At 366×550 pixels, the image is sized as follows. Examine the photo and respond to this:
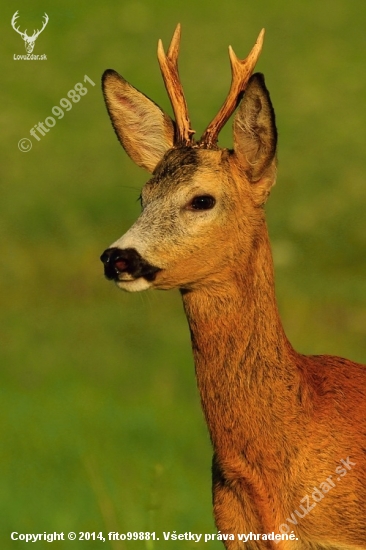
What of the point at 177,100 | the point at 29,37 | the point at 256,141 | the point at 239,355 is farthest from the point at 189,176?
the point at 29,37

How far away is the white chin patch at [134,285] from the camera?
25.4 feet

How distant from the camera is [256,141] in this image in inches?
332

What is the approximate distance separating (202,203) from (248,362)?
2.82 feet

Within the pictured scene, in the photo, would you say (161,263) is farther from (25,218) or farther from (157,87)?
(157,87)

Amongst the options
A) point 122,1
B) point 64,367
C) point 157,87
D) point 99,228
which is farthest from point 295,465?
point 122,1

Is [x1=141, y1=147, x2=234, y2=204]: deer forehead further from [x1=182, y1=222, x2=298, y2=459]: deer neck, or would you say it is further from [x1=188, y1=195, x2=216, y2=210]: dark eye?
[x1=182, y1=222, x2=298, y2=459]: deer neck

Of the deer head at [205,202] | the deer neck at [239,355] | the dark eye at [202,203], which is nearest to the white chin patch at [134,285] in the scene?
the deer head at [205,202]

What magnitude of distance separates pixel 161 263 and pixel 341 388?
1266mm

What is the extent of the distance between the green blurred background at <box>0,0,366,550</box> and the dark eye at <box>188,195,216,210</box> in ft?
4.88

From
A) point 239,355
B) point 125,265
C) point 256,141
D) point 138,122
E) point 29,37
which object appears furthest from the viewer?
point 29,37

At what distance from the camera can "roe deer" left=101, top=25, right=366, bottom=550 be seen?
7945 mm

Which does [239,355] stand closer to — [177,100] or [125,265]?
[125,265]

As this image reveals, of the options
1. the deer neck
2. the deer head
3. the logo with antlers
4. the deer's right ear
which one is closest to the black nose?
the deer head

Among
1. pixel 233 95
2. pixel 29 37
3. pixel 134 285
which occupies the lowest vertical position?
pixel 134 285
